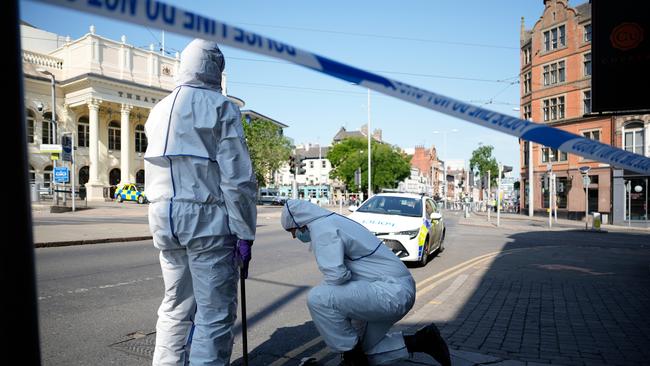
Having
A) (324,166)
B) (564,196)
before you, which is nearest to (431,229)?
(564,196)

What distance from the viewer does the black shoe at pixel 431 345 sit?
3.14 meters

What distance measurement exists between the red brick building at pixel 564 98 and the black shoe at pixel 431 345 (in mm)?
31848

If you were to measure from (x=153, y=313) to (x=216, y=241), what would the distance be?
2641mm

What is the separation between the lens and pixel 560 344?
398 centimetres

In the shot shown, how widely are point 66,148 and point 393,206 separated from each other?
1610 cm

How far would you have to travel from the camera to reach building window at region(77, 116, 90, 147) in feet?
131

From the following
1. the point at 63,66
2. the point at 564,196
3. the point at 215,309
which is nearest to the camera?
the point at 215,309

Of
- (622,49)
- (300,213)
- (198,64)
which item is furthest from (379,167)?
(198,64)

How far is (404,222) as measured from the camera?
8797mm

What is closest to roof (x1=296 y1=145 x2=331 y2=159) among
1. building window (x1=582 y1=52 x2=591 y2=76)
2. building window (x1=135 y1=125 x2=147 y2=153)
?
building window (x1=135 y1=125 x2=147 y2=153)

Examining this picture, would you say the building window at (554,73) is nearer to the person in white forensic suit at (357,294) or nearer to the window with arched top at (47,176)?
the person in white forensic suit at (357,294)

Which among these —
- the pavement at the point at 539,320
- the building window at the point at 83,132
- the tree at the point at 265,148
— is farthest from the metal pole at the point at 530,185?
the building window at the point at 83,132

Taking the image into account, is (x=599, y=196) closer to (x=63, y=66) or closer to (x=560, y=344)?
(x=560, y=344)

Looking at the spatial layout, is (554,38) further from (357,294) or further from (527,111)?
(357,294)
